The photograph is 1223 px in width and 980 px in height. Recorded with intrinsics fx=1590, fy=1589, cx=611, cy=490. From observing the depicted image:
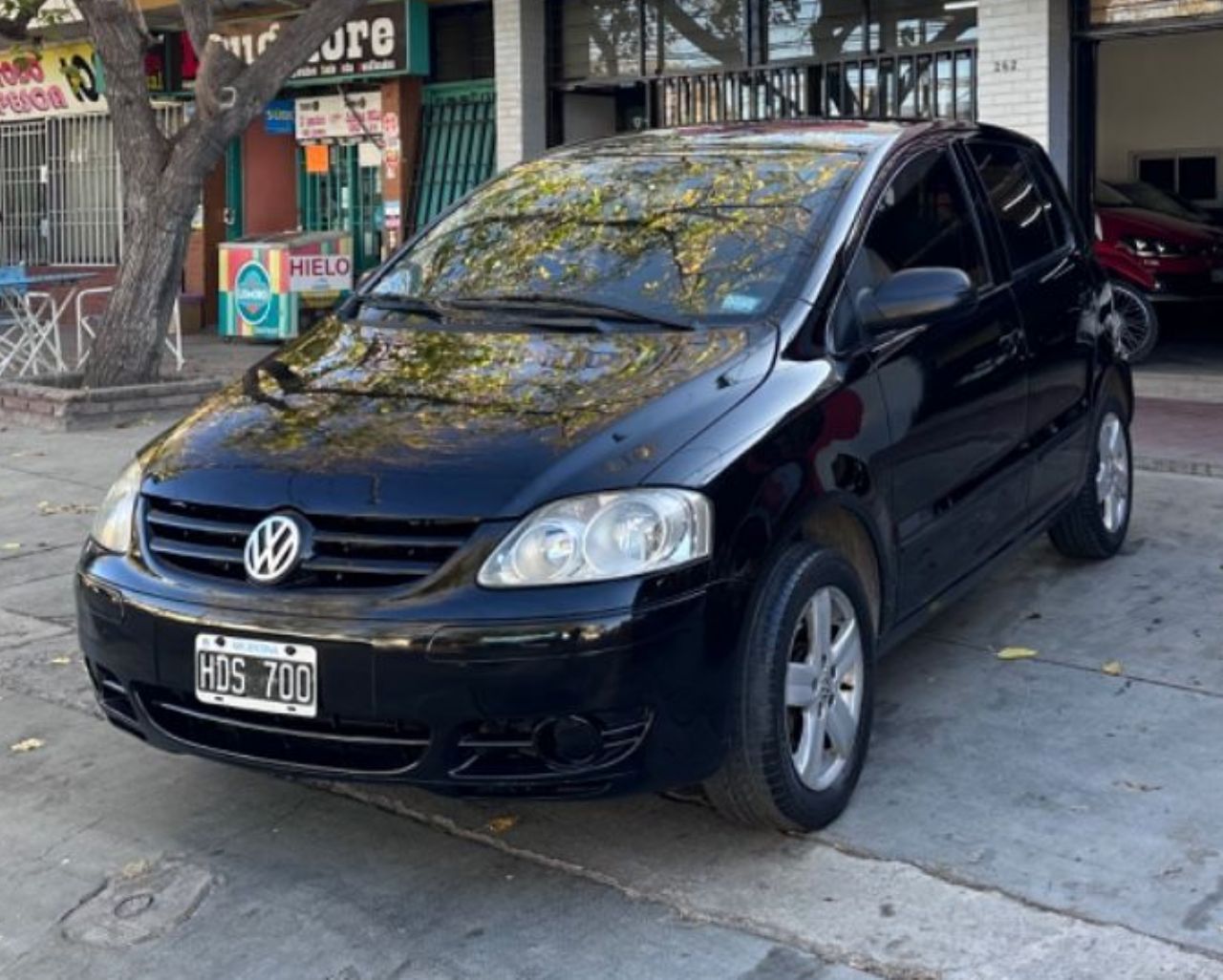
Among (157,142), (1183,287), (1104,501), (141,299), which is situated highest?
(157,142)

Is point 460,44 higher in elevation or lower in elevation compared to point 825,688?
higher

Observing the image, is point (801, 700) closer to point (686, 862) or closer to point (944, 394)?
point (686, 862)

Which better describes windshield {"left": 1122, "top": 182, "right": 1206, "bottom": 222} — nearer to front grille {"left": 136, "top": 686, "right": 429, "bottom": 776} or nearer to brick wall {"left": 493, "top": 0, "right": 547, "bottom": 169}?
brick wall {"left": 493, "top": 0, "right": 547, "bottom": 169}

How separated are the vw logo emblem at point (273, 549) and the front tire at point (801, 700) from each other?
1055 mm

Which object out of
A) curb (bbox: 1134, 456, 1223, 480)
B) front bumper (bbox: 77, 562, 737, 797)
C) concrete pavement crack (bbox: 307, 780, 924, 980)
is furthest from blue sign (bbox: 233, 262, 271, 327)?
front bumper (bbox: 77, 562, 737, 797)

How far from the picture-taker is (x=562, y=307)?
4531 mm

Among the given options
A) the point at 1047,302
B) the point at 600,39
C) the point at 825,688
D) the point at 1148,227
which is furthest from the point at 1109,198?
the point at 825,688

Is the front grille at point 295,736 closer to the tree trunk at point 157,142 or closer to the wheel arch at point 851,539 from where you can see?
the wheel arch at point 851,539

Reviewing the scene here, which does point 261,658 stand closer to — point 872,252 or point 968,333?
point 872,252

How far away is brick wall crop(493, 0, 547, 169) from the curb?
6891mm

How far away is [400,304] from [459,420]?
1.14 meters

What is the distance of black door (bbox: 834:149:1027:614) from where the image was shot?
4.46 metres

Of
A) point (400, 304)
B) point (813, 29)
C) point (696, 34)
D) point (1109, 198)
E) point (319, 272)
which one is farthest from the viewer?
point (319, 272)

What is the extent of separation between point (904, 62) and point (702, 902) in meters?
9.52
